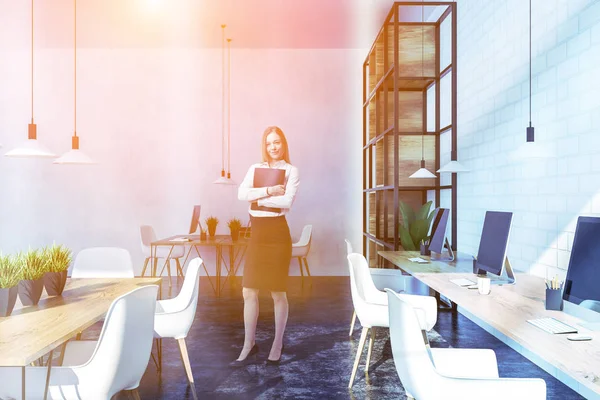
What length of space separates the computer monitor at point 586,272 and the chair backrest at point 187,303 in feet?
6.17

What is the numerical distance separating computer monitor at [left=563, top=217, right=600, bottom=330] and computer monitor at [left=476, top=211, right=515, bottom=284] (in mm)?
568

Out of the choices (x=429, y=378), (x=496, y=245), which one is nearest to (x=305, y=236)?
(x=496, y=245)

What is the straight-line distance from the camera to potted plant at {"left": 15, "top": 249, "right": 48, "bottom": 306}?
6.75 ft

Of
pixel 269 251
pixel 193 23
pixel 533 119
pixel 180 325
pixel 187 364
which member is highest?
pixel 193 23

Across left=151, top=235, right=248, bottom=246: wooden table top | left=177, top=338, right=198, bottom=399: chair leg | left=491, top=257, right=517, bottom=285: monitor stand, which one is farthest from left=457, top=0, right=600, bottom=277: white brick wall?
left=151, top=235, right=248, bottom=246: wooden table top

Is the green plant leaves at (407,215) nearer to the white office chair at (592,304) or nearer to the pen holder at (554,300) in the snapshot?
the pen holder at (554,300)

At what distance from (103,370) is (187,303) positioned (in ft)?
3.33

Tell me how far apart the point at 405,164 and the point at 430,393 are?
11.4 ft

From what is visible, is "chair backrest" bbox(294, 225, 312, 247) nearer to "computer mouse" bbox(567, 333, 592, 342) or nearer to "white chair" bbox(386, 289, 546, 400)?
"white chair" bbox(386, 289, 546, 400)

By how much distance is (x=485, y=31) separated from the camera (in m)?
3.97

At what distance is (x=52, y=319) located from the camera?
186 centimetres

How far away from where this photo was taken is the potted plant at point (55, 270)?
2238mm

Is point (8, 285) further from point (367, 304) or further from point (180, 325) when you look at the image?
point (367, 304)

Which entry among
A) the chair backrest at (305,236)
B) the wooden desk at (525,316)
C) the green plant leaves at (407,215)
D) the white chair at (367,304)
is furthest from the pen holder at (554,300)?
the chair backrest at (305,236)
